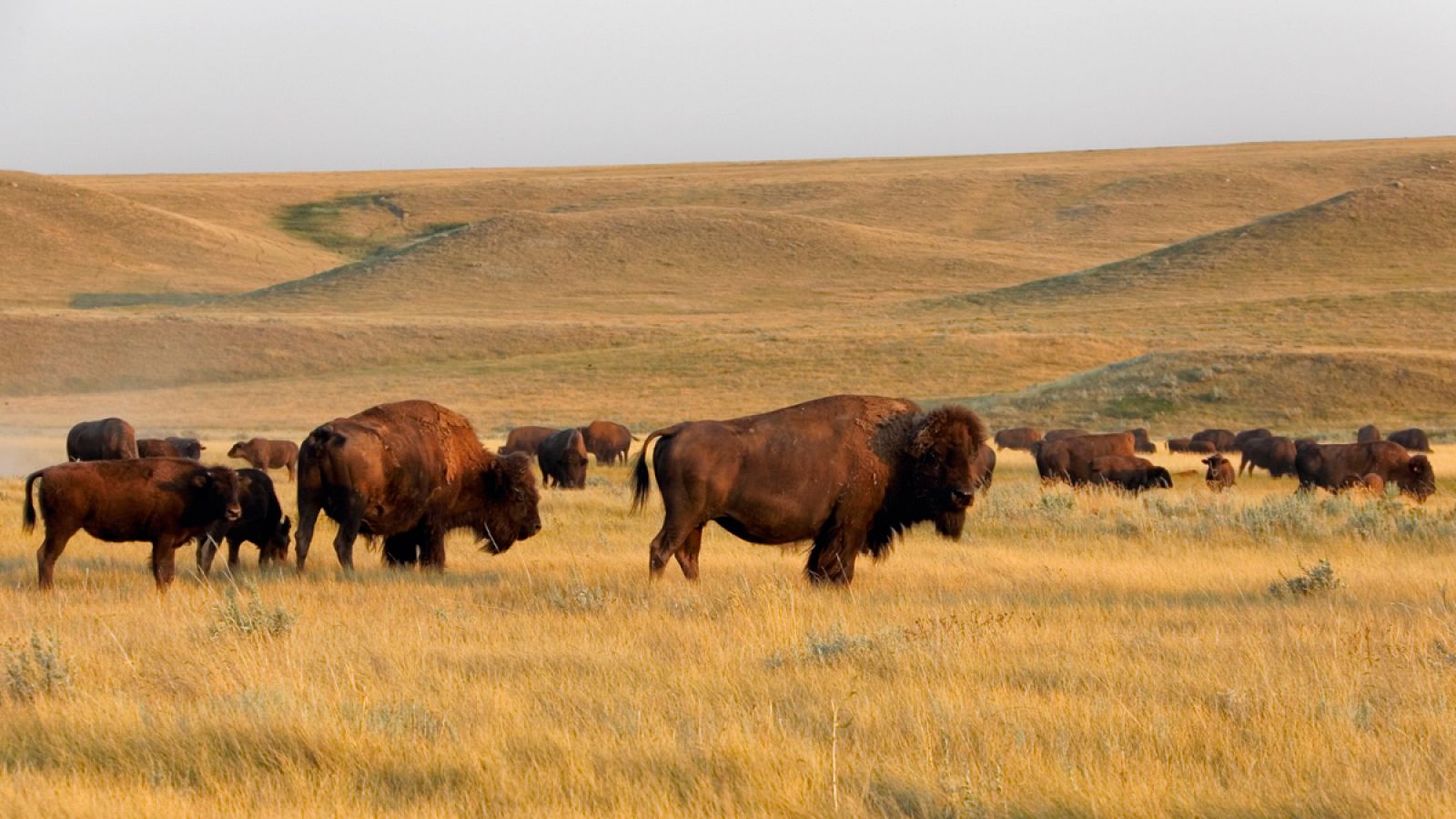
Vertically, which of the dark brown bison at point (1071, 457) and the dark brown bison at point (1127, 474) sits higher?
the dark brown bison at point (1127, 474)

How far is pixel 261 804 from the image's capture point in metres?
5.25

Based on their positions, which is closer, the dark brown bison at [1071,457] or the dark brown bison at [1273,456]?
the dark brown bison at [1071,457]

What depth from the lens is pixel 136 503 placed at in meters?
10.4

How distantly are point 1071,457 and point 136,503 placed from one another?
18.5m

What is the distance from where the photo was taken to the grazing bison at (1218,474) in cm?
2409

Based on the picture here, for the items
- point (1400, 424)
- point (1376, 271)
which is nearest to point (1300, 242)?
point (1376, 271)

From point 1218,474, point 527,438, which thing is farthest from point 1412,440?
point 527,438

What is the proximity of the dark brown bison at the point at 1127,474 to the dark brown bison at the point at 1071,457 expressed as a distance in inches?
14.4

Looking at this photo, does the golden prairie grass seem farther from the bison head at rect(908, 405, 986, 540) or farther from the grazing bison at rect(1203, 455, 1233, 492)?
the grazing bison at rect(1203, 455, 1233, 492)

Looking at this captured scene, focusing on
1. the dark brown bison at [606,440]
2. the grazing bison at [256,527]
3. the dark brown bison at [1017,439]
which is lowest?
the dark brown bison at [1017,439]

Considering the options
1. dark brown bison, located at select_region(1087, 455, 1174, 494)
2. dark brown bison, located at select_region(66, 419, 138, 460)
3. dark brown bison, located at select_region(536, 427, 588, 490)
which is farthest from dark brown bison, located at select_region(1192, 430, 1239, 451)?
dark brown bison, located at select_region(66, 419, 138, 460)

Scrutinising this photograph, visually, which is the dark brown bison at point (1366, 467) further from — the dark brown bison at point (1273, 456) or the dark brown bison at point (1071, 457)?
the dark brown bison at point (1273, 456)

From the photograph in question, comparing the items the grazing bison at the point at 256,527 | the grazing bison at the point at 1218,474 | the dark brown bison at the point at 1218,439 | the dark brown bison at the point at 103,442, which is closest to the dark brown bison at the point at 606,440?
the dark brown bison at the point at 103,442

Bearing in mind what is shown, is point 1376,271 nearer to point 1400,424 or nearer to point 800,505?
point 1400,424
